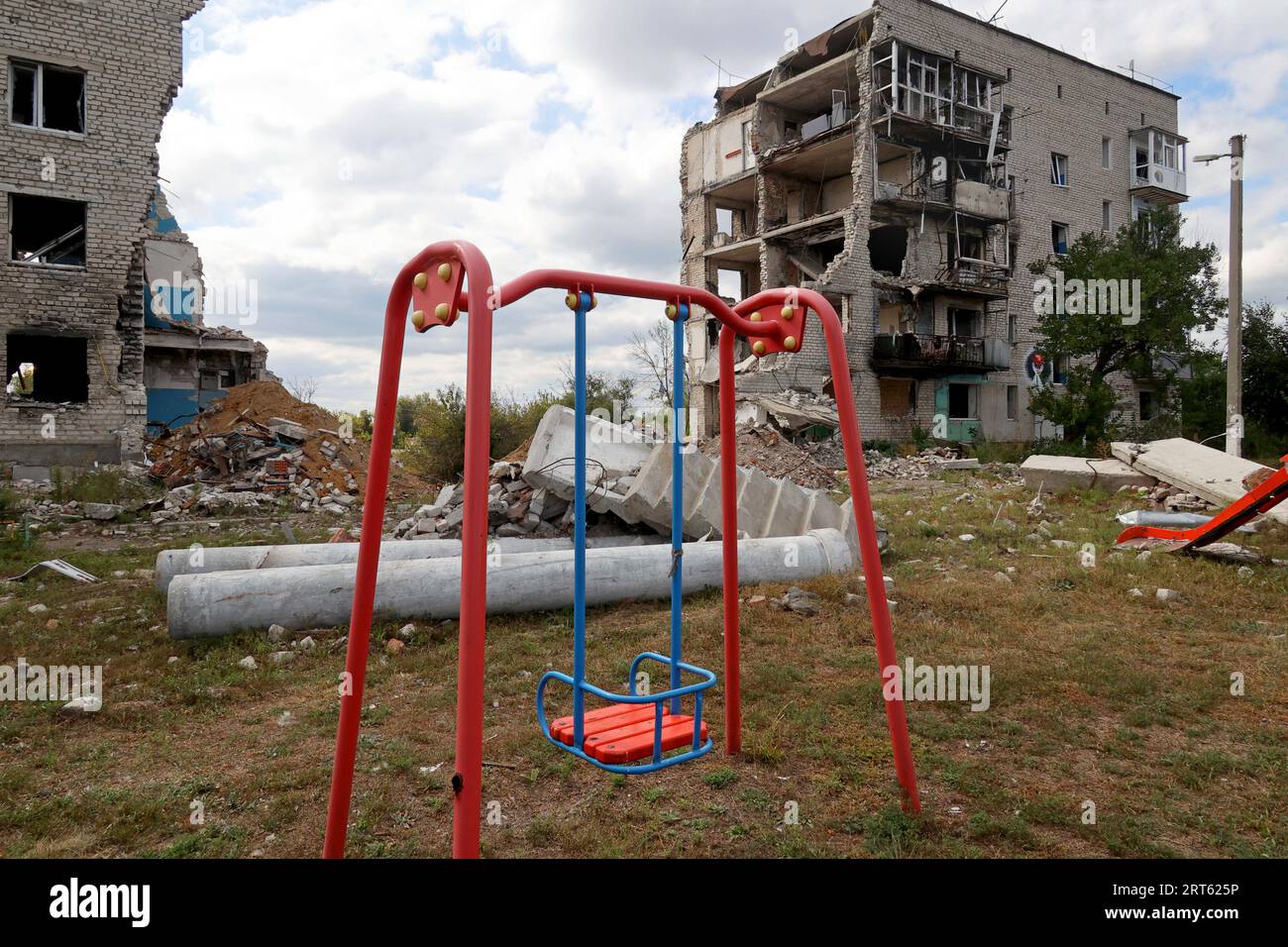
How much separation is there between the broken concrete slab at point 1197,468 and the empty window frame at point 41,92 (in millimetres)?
20534

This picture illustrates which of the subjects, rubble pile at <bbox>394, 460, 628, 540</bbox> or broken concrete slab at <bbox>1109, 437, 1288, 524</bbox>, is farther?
broken concrete slab at <bbox>1109, 437, 1288, 524</bbox>

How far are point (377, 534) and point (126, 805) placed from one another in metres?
1.78

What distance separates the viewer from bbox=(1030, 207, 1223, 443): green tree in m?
20.5

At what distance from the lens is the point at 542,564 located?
6328mm

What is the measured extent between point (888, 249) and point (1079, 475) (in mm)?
16090

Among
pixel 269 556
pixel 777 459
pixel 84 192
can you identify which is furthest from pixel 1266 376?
pixel 84 192

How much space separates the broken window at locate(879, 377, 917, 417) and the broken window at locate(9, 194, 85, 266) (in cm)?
2166

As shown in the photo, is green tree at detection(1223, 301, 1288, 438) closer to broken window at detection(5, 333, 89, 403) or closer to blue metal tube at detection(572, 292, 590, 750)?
blue metal tube at detection(572, 292, 590, 750)

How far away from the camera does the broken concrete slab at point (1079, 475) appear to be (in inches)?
481

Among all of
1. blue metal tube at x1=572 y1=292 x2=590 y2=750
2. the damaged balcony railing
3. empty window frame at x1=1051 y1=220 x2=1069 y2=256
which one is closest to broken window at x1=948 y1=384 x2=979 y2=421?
the damaged balcony railing

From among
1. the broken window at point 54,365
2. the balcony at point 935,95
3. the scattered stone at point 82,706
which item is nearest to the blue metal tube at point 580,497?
the scattered stone at point 82,706
